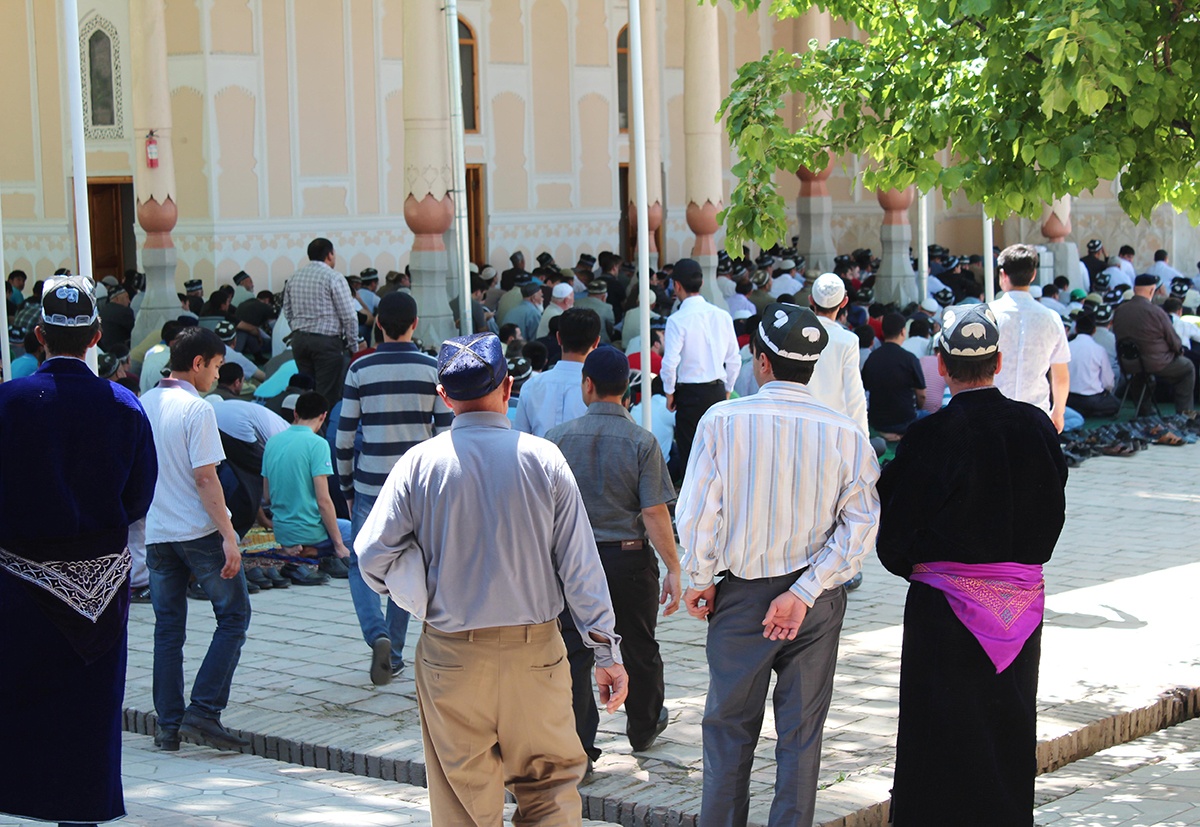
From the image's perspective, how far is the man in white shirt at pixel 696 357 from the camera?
907 centimetres

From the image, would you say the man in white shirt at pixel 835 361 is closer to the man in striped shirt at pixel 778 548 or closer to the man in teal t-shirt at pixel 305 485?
the man in striped shirt at pixel 778 548

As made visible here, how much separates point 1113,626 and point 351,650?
355 cm

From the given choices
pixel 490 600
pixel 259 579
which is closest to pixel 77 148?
pixel 259 579

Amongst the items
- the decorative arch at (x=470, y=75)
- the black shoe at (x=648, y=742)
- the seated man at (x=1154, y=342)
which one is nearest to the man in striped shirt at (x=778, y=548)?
the black shoe at (x=648, y=742)

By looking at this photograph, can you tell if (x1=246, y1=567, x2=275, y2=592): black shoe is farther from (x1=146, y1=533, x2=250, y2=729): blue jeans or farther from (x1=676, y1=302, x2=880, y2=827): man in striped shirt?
(x1=676, y1=302, x2=880, y2=827): man in striped shirt

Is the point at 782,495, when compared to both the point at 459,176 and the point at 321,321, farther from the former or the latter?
the point at 321,321

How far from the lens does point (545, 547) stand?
3.85m

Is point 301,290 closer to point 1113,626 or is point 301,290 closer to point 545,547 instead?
point 1113,626

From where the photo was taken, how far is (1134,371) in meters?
13.5

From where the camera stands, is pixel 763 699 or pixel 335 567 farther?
pixel 335 567

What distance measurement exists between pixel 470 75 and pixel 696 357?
12.9 m

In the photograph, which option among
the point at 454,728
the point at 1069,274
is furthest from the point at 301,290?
the point at 1069,274

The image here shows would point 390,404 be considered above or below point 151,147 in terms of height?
below

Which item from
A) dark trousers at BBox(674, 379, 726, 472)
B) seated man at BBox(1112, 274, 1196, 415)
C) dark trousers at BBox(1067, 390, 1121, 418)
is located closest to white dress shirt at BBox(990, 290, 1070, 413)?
dark trousers at BBox(674, 379, 726, 472)
